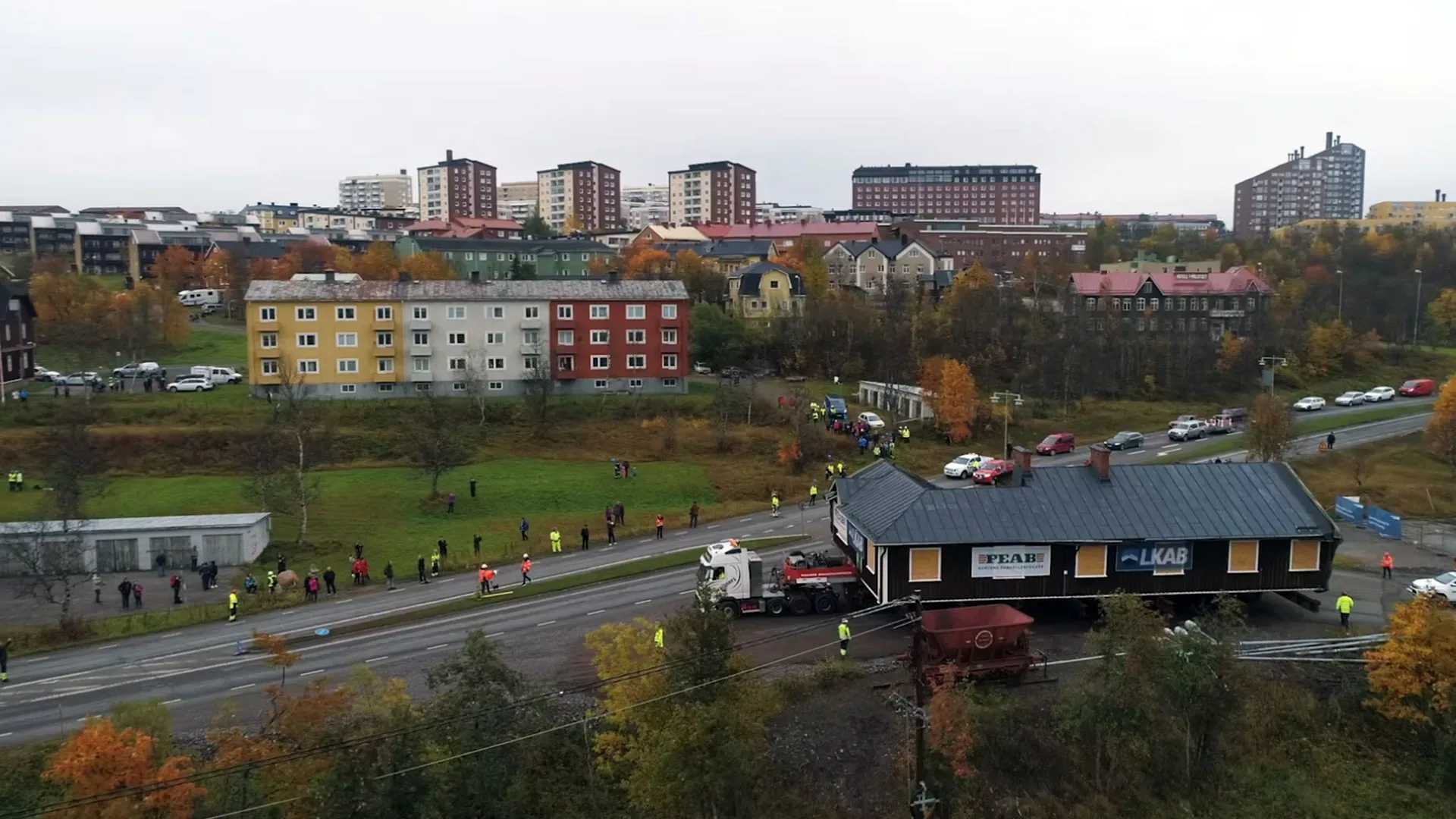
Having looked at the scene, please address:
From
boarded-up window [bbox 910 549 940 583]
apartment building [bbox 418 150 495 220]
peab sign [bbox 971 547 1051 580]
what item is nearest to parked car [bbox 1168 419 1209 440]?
Answer: peab sign [bbox 971 547 1051 580]

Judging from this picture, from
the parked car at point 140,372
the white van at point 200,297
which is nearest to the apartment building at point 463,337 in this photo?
the parked car at point 140,372

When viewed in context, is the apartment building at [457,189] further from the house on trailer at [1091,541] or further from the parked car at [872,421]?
the house on trailer at [1091,541]

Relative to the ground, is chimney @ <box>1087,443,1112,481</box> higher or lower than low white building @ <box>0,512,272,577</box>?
higher

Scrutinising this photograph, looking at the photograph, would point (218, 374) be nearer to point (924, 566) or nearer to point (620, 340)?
point (620, 340)

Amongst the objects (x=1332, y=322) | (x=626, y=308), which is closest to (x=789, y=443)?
(x=626, y=308)

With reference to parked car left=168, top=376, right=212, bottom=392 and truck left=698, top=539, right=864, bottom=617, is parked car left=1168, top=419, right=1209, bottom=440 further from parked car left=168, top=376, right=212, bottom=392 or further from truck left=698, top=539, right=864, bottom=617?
parked car left=168, top=376, right=212, bottom=392

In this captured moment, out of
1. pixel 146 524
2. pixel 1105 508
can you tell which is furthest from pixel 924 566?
pixel 146 524
